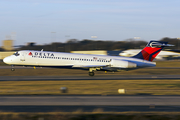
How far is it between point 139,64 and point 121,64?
309cm

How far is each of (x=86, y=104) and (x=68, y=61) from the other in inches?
779

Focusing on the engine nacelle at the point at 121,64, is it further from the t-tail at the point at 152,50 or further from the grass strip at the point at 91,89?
the grass strip at the point at 91,89

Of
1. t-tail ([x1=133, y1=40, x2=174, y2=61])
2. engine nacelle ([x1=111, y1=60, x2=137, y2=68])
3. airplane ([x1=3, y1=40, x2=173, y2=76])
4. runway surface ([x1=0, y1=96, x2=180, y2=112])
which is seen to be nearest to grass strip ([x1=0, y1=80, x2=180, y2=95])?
runway surface ([x1=0, y1=96, x2=180, y2=112])

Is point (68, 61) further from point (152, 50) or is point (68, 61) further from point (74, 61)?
point (152, 50)

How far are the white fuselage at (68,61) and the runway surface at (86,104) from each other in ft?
55.6

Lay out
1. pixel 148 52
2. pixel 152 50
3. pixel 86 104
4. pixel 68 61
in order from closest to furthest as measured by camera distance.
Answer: pixel 86 104
pixel 68 61
pixel 152 50
pixel 148 52

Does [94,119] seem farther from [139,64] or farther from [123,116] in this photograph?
[139,64]

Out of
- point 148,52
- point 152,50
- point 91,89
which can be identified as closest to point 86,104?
point 91,89

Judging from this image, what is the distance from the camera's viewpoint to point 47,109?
1375cm

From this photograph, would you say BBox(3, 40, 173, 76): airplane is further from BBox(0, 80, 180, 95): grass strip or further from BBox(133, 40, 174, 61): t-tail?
BBox(0, 80, 180, 95): grass strip

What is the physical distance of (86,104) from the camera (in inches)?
606

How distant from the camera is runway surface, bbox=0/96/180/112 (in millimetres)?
13891

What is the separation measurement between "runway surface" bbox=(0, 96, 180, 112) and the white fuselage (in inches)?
668

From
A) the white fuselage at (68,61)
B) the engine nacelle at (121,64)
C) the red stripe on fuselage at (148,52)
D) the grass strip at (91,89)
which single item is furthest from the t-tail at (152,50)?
the grass strip at (91,89)
